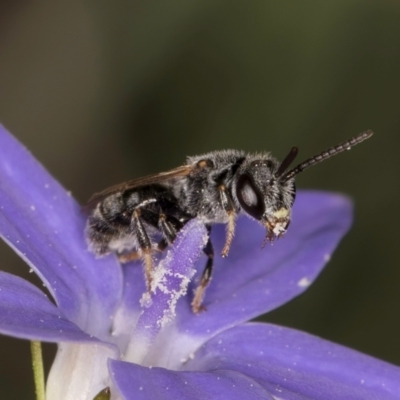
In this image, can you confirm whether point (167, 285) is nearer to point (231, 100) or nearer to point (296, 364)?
point (296, 364)

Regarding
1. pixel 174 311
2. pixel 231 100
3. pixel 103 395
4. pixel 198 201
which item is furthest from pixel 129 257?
pixel 231 100

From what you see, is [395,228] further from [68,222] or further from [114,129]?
[68,222]

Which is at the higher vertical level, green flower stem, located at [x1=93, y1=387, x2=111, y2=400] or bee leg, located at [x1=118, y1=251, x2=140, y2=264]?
bee leg, located at [x1=118, y1=251, x2=140, y2=264]

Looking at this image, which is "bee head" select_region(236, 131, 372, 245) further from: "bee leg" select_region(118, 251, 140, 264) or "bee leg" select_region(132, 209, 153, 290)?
"bee leg" select_region(118, 251, 140, 264)

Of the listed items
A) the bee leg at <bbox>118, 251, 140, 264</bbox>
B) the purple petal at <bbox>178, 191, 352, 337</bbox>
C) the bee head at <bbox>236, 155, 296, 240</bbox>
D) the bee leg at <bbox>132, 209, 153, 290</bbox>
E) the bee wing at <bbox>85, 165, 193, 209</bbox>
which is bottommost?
the purple petal at <bbox>178, 191, 352, 337</bbox>

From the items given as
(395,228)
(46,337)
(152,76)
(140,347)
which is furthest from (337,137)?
(46,337)

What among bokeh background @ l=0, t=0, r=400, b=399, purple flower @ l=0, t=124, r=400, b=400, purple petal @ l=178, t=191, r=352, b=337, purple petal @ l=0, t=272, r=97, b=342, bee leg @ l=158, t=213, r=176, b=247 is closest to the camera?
purple petal @ l=0, t=272, r=97, b=342

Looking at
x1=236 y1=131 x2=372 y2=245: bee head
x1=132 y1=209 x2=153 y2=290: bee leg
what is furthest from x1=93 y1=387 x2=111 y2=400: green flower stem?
x1=236 y1=131 x2=372 y2=245: bee head
